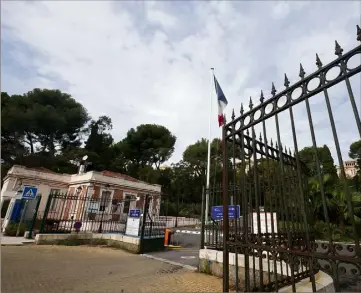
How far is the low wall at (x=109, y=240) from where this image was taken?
29.9ft

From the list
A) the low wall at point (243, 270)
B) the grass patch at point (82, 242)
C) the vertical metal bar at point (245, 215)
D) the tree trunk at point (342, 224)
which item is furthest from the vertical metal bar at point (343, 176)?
the tree trunk at point (342, 224)

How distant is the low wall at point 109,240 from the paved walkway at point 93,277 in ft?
7.71

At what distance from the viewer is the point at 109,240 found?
34.0 feet

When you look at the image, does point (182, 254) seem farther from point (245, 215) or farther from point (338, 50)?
point (338, 50)

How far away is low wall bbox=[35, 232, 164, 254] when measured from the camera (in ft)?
29.9

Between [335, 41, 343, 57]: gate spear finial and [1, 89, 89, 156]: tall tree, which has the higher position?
[1, 89, 89, 156]: tall tree

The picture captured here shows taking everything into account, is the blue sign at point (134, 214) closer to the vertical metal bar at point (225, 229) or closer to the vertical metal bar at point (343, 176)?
the vertical metal bar at point (225, 229)

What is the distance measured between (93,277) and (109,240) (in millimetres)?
5752

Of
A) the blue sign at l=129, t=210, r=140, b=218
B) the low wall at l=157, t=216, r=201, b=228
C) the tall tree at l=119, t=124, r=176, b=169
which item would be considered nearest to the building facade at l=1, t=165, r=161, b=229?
the low wall at l=157, t=216, r=201, b=228

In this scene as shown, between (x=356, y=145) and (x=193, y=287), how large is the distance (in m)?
40.9

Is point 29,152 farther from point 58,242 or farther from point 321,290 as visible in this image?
point 321,290

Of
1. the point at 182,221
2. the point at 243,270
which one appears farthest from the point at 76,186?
the point at 243,270

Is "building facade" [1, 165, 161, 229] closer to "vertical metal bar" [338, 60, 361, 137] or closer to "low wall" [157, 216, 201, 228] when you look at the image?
"low wall" [157, 216, 201, 228]

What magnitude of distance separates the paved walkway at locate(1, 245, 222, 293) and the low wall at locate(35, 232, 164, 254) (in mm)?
2351
